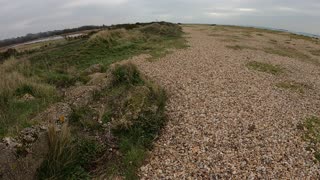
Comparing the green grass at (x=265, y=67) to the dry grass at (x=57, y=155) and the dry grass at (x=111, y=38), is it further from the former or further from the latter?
the dry grass at (x=57, y=155)

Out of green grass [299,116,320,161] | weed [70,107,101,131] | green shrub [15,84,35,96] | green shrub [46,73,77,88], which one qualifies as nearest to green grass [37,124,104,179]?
weed [70,107,101,131]

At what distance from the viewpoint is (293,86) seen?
47.6 feet

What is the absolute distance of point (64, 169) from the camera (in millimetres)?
7078

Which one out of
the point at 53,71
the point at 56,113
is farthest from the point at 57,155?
the point at 53,71

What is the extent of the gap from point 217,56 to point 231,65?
117 inches

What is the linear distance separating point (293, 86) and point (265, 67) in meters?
3.63

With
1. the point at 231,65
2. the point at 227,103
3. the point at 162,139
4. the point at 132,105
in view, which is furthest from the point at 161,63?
the point at 162,139

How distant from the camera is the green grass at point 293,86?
14.0 m

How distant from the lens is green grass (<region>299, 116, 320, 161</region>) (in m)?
8.38

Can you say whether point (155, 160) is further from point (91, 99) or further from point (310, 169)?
point (91, 99)

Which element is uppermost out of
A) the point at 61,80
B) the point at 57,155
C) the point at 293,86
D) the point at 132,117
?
the point at 61,80

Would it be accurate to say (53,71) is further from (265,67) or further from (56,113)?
(265,67)

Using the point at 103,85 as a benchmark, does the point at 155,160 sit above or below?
below

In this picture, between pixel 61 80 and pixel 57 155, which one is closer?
pixel 57 155
